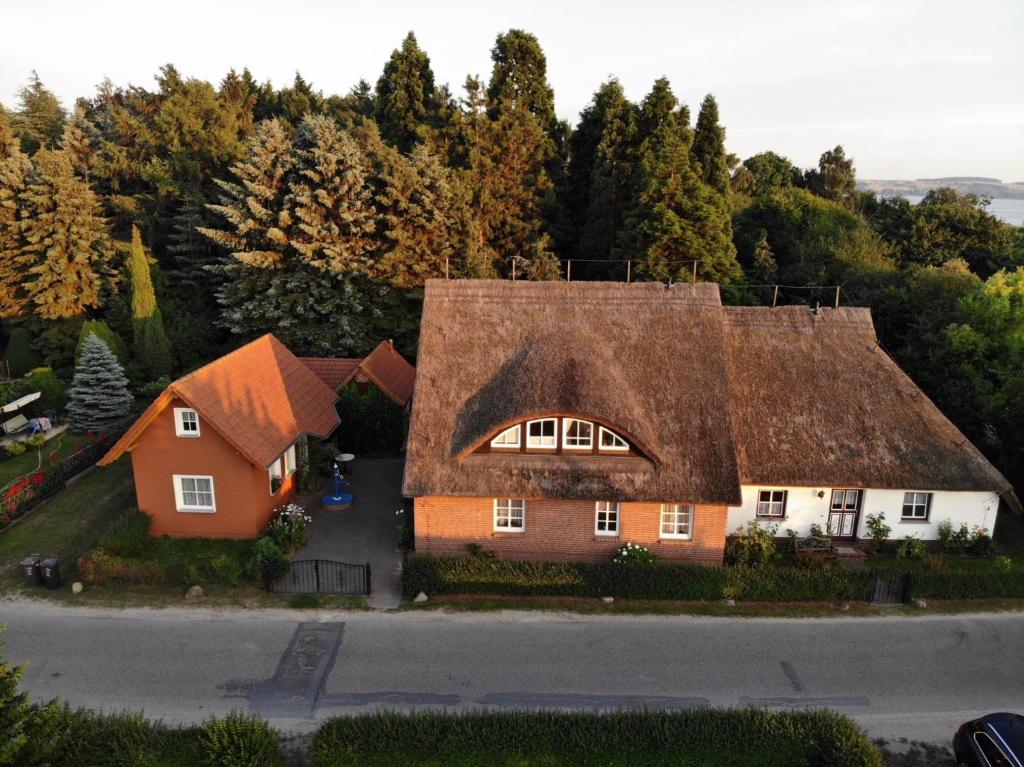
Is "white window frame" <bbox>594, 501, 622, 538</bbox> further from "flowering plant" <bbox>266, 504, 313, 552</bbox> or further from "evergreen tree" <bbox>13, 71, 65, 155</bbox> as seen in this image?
"evergreen tree" <bbox>13, 71, 65, 155</bbox>

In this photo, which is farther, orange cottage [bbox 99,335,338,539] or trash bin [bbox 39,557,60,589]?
orange cottage [bbox 99,335,338,539]

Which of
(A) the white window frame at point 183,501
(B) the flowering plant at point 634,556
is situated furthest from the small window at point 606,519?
(A) the white window frame at point 183,501

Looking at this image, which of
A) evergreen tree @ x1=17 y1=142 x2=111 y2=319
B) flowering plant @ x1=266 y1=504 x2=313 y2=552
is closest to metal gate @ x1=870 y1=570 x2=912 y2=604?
flowering plant @ x1=266 y1=504 x2=313 y2=552

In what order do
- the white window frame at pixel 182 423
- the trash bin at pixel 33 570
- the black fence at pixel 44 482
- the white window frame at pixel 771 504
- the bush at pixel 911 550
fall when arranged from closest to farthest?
the trash bin at pixel 33 570 < the bush at pixel 911 550 < the white window frame at pixel 182 423 < the white window frame at pixel 771 504 < the black fence at pixel 44 482

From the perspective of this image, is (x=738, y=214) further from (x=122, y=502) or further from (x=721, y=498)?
(x=122, y=502)

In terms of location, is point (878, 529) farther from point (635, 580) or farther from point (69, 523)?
point (69, 523)

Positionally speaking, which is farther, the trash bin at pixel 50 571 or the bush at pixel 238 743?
the trash bin at pixel 50 571

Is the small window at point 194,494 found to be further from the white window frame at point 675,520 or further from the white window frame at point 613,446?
the white window frame at point 675,520

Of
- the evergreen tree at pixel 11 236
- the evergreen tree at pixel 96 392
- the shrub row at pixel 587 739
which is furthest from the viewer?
the evergreen tree at pixel 11 236
